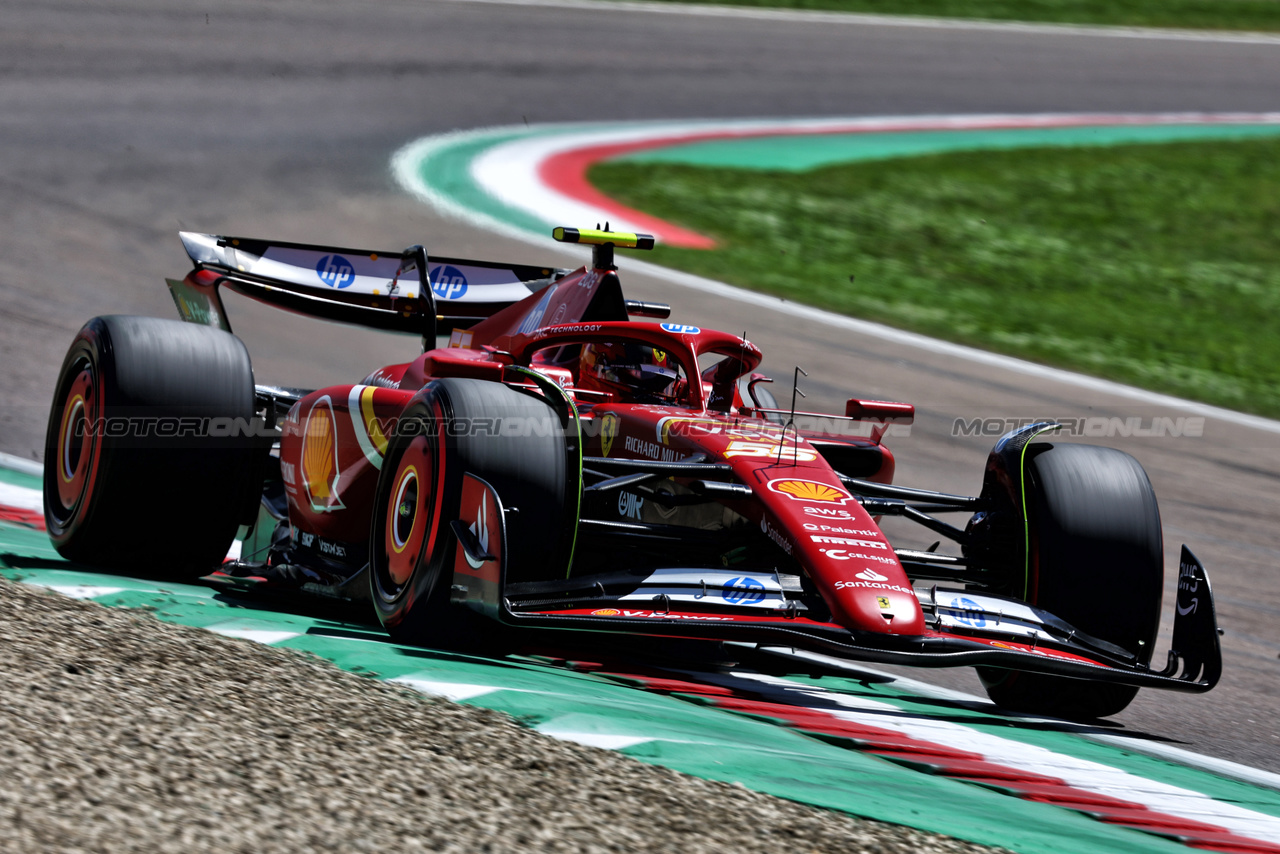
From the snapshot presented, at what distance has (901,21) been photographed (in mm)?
26875

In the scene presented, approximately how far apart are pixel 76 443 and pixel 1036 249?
495 inches

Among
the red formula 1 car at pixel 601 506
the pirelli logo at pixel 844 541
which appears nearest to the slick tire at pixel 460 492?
the red formula 1 car at pixel 601 506

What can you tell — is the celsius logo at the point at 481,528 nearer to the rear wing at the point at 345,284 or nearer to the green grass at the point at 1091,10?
the rear wing at the point at 345,284

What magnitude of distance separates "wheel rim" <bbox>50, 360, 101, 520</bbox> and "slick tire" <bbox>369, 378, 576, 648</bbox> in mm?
1567

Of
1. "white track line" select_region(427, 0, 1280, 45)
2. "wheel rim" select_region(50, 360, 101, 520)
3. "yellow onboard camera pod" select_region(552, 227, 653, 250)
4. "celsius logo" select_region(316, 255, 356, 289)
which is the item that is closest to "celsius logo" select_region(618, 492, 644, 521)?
"yellow onboard camera pod" select_region(552, 227, 653, 250)

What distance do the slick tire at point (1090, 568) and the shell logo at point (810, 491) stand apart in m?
0.84

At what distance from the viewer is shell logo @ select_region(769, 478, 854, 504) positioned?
5031mm

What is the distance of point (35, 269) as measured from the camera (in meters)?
11.8

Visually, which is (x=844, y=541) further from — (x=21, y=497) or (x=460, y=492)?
(x=21, y=497)

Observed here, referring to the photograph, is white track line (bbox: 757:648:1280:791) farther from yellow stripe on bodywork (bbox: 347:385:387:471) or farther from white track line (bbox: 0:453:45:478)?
white track line (bbox: 0:453:45:478)

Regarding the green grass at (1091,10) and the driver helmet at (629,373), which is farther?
the green grass at (1091,10)

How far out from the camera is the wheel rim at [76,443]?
582cm

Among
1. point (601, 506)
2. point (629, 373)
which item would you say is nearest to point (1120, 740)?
point (601, 506)

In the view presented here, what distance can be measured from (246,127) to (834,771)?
14.2 meters
